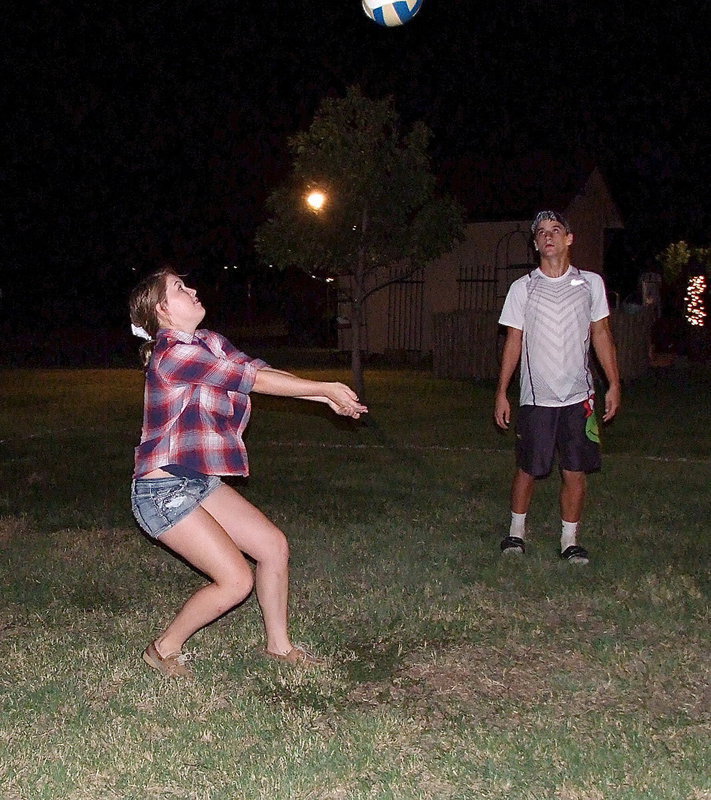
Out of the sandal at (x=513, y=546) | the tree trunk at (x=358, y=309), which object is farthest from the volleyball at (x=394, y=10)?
the sandal at (x=513, y=546)

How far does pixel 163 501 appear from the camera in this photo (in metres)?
4.46

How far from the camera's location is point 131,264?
4522 cm

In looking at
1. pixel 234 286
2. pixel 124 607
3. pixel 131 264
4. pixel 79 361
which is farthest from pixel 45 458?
pixel 234 286

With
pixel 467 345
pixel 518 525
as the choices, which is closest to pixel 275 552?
pixel 518 525

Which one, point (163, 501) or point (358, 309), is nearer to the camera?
point (163, 501)

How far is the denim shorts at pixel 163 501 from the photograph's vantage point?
4.46 metres

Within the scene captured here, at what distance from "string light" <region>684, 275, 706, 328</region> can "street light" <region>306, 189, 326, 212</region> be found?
12.9 metres

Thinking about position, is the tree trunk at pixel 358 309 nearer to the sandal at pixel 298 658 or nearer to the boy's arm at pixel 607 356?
the boy's arm at pixel 607 356

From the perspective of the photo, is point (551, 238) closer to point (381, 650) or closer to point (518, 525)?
point (518, 525)

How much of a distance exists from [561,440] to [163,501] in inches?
120

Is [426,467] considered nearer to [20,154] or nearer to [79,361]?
[79,361]

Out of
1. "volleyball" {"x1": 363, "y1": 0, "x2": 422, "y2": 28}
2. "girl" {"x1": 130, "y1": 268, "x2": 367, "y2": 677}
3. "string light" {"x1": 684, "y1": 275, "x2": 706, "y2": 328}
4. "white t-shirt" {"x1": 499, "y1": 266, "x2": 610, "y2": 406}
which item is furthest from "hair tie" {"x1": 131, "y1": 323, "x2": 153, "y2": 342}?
"string light" {"x1": 684, "y1": 275, "x2": 706, "y2": 328}

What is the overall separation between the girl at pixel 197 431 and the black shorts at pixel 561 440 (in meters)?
2.47

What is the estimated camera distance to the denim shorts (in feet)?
14.6
